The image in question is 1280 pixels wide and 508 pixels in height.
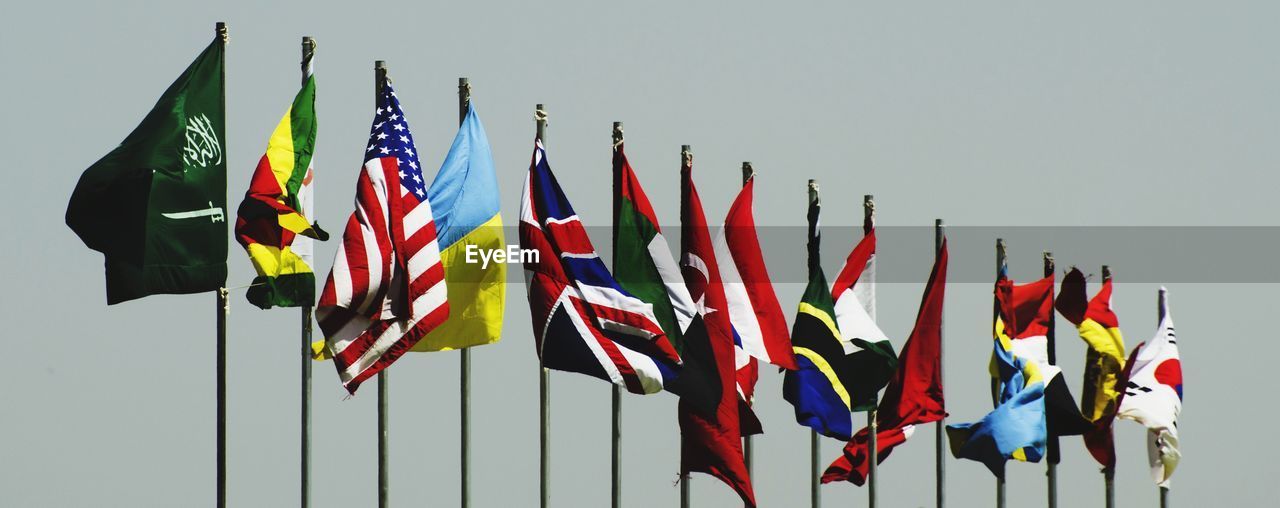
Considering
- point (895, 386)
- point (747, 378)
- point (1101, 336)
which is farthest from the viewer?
point (1101, 336)

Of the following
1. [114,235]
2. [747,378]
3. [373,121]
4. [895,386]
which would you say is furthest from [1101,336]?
[114,235]

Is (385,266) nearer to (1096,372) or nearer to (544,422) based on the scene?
(544,422)

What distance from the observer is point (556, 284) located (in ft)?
113

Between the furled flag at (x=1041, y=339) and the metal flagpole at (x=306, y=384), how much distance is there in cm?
1350

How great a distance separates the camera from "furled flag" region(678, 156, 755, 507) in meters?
35.9

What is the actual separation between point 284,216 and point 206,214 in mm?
972

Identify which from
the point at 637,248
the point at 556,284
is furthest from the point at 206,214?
the point at 637,248

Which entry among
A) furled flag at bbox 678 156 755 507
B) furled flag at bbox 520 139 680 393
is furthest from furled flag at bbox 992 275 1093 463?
furled flag at bbox 520 139 680 393

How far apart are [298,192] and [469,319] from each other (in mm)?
3155

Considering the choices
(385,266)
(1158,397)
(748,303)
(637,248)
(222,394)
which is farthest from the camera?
(1158,397)

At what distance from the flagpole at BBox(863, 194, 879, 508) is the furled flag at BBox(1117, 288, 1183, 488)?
5.99 metres

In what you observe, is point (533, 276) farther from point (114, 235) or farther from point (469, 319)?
point (114, 235)

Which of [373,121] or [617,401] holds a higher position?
[373,121]

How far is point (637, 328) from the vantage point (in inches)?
1375
